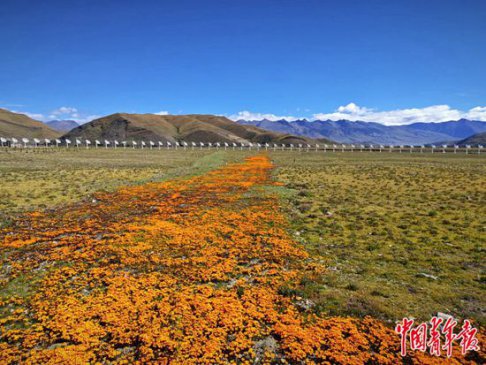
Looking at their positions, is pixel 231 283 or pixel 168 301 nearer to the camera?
pixel 168 301

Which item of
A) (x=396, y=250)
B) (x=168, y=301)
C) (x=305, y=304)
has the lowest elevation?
(x=305, y=304)

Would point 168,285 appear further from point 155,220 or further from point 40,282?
point 155,220

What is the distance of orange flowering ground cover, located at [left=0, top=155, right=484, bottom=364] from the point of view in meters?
7.18

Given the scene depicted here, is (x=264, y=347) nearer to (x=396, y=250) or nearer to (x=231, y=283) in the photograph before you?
(x=231, y=283)

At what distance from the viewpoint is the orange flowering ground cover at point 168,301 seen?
23.5ft

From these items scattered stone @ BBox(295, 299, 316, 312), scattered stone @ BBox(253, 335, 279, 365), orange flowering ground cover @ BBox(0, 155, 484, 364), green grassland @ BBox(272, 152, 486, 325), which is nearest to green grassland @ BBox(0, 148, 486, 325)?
green grassland @ BBox(272, 152, 486, 325)

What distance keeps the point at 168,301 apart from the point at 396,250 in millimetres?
10062

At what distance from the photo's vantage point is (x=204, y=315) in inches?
335

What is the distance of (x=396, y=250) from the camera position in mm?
13578

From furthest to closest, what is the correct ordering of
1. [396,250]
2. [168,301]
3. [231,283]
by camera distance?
[396,250]
[231,283]
[168,301]

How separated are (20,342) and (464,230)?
19306 mm

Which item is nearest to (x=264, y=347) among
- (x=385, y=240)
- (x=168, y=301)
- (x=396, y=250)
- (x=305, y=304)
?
(x=305, y=304)

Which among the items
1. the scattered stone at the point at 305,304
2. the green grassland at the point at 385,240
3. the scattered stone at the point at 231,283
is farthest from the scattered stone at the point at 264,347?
the scattered stone at the point at 231,283

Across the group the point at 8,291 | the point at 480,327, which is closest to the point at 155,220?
the point at 8,291
